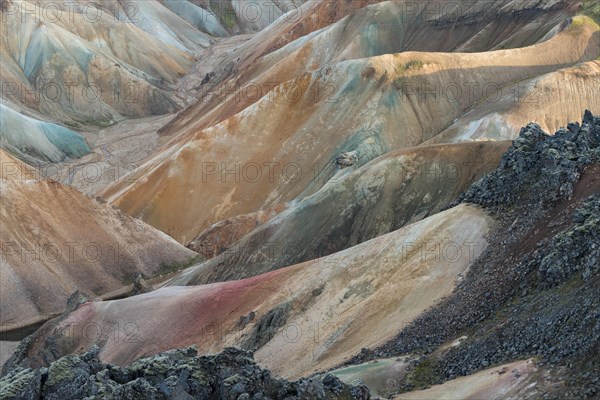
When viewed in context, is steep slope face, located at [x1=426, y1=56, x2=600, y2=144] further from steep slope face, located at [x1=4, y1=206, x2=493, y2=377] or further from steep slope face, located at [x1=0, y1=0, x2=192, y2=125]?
steep slope face, located at [x1=0, y1=0, x2=192, y2=125]

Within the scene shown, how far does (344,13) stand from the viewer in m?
108

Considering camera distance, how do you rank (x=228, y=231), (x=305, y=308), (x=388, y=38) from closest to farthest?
(x=305, y=308) < (x=228, y=231) < (x=388, y=38)

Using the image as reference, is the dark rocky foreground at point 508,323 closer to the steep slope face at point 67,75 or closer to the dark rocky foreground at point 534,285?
the dark rocky foreground at point 534,285

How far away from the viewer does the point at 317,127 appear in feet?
243

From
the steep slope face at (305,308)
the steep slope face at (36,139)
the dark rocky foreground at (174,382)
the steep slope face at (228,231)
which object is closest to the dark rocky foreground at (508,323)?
the dark rocky foreground at (174,382)

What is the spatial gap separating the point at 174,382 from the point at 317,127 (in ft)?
165

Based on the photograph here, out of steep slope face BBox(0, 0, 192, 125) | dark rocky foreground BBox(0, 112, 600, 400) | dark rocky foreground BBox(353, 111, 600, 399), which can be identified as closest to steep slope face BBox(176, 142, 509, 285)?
dark rocky foreground BBox(353, 111, 600, 399)

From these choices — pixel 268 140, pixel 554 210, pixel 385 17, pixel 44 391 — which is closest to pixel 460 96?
pixel 268 140

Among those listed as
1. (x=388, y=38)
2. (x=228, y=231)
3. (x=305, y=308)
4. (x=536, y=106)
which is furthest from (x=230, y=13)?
(x=305, y=308)

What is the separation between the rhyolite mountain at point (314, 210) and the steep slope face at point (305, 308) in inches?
4.8

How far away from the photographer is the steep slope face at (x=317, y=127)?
235ft

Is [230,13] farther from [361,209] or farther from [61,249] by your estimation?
[361,209]

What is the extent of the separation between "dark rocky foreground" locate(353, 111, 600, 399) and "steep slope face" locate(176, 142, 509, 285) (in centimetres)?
1342

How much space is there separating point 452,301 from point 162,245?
3473cm
